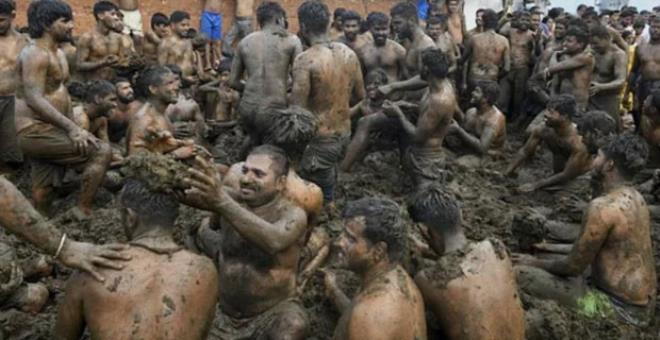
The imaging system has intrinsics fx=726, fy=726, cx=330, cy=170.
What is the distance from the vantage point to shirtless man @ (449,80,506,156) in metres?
8.27

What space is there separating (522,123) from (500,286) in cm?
730

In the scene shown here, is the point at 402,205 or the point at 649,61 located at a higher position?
the point at 649,61

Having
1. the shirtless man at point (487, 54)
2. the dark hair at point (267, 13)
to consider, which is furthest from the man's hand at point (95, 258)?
the shirtless man at point (487, 54)

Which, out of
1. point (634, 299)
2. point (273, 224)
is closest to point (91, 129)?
point (273, 224)

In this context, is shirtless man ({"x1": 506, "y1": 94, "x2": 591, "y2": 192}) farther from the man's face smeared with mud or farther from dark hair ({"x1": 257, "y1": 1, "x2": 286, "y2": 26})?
the man's face smeared with mud

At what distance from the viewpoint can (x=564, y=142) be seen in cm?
736

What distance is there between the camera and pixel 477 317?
371cm

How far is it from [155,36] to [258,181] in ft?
22.7

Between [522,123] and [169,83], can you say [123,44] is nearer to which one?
[169,83]

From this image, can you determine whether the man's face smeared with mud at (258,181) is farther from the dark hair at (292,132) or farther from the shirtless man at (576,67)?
the shirtless man at (576,67)

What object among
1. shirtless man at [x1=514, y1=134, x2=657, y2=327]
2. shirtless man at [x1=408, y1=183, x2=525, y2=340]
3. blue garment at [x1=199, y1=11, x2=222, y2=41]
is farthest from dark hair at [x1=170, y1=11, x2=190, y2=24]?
shirtless man at [x1=408, y1=183, x2=525, y2=340]

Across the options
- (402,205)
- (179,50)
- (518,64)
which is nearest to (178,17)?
(179,50)

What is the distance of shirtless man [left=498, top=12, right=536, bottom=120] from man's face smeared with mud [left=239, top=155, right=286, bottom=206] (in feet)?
24.0

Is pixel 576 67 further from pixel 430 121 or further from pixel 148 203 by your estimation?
pixel 148 203
